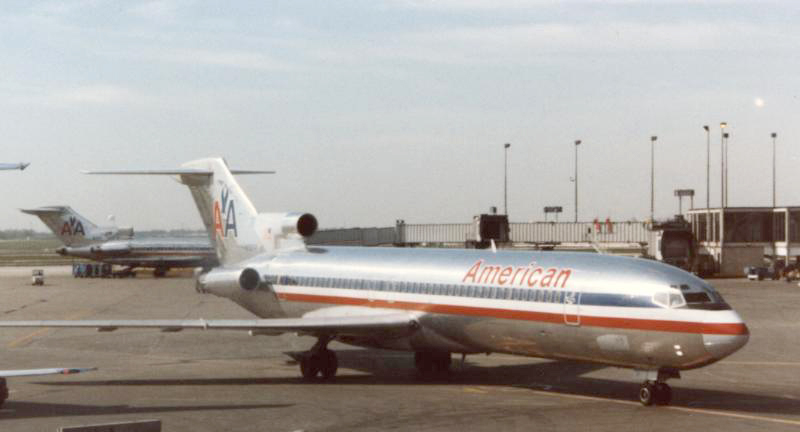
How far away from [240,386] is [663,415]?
34.8ft

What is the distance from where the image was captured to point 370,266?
1125 inches

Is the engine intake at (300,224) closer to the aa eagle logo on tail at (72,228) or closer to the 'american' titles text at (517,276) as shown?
the 'american' titles text at (517,276)

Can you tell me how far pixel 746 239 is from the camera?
260ft

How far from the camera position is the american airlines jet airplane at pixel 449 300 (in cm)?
2159

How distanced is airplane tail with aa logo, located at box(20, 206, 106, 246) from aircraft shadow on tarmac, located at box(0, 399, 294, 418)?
72879 millimetres

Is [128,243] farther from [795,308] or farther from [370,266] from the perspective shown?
[370,266]

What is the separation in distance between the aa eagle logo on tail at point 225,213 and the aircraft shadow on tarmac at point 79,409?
11.7 meters

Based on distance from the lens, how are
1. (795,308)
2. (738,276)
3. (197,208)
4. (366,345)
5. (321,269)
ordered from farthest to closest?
(738,276)
(795,308)
(197,208)
(321,269)
(366,345)

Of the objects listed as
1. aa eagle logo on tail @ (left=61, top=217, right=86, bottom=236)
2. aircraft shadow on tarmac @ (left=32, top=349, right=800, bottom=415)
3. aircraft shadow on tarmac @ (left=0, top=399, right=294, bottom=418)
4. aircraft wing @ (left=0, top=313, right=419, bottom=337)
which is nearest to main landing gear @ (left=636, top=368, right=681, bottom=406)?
aircraft shadow on tarmac @ (left=32, top=349, right=800, bottom=415)

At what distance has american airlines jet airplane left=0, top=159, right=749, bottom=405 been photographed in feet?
70.8

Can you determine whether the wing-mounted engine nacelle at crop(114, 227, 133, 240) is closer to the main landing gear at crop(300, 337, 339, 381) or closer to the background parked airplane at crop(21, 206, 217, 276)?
the background parked airplane at crop(21, 206, 217, 276)

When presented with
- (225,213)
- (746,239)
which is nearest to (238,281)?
(225,213)

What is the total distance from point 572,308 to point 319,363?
775 centimetres

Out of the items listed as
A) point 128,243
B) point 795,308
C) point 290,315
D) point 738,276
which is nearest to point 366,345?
point 290,315
